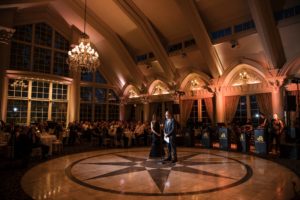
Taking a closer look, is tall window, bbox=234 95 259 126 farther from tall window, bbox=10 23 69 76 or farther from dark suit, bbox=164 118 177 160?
tall window, bbox=10 23 69 76

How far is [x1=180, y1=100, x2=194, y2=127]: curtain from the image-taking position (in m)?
12.0

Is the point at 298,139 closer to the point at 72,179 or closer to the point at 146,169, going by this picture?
the point at 146,169

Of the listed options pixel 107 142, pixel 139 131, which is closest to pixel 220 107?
pixel 139 131

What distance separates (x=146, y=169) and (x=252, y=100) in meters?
6.90

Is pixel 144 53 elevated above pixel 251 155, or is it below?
above

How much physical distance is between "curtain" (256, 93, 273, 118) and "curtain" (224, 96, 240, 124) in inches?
39.6

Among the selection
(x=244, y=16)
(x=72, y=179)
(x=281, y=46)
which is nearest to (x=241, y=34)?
(x=244, y=16)

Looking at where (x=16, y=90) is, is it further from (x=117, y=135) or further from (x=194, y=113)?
(x=194, y=113)

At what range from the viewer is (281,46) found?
823cm

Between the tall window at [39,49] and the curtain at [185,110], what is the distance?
724cm

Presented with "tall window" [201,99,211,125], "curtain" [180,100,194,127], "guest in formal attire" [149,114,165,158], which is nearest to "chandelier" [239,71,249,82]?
"tall window" [201,99,211,125]

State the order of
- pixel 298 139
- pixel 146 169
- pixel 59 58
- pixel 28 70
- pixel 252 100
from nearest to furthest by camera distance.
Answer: pixel 146 169 → pixel 298 139 → pixel 252 100 → pixel 28 70 → pixel 59 58

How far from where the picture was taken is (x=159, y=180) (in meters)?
4.12

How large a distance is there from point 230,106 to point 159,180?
7192 mm
